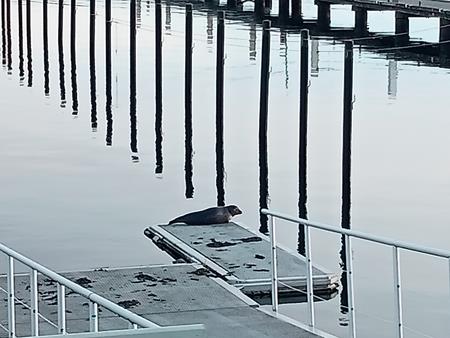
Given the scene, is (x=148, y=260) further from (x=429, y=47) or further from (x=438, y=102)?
(x=429, y=47)

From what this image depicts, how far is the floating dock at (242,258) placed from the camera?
8188 millimetres

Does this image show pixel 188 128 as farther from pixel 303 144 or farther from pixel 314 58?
pixel 314 58

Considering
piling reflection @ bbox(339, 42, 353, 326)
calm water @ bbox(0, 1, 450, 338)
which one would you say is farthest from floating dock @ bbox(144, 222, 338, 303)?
piling reflection @ bbox(339, 42, 353, 326)

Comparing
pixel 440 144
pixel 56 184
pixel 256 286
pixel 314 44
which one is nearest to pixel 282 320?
pixel 256 286

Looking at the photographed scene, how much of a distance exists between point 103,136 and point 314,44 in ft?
34.3

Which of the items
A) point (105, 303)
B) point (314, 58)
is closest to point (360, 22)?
A: point (314, 58)

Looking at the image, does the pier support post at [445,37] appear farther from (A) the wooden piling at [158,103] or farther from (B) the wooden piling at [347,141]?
(B) the wooden piling at [347,141]

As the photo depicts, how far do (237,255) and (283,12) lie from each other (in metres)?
22.8

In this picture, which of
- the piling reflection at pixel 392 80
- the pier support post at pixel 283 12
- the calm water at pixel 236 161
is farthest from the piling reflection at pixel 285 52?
the piling reflection at pixel 392 80

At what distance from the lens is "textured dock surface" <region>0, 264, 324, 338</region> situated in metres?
6.48

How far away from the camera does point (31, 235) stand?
13055 mm

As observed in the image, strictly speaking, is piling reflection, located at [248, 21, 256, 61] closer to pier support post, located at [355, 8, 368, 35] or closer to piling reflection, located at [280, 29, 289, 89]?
piling reflection, located at [280, 29, 289, 89]

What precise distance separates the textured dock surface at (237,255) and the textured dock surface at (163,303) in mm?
332

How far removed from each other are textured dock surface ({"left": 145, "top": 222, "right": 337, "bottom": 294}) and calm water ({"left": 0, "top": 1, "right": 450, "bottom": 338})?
0.26 meters
